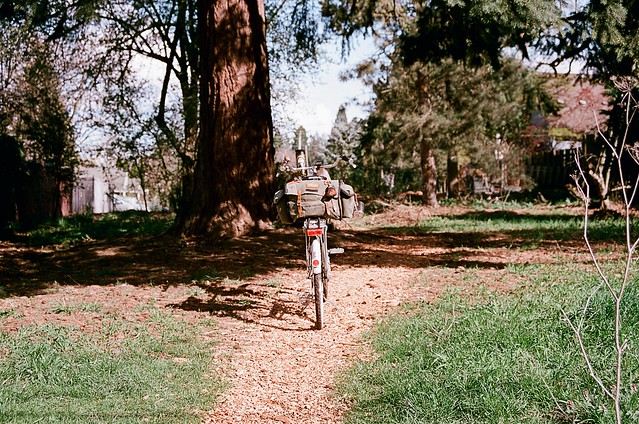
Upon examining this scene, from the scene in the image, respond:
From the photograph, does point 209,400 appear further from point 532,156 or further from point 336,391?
point 532,156

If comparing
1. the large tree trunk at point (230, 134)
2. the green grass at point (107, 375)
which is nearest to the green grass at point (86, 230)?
the large tree trunk at point (230, 134)

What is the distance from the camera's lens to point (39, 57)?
17531 millimetres

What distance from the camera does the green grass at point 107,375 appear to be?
4141mm

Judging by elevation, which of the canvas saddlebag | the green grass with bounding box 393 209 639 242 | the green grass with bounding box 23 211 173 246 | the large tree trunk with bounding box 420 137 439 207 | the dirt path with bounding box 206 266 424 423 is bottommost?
the dirt path with bounding box 206 266 424 423

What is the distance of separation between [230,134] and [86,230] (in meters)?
6.43

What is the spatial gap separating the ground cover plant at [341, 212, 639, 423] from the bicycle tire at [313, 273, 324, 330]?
60 centimetres

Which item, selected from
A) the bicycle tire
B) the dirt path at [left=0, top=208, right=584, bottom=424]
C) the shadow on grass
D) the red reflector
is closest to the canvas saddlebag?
the red reflector

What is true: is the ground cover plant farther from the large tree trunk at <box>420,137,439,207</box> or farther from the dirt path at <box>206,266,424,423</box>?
the large tree trunk at <box>420,137,439,207</box>

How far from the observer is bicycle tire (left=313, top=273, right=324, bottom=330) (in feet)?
20.1

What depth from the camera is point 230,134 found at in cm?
1109

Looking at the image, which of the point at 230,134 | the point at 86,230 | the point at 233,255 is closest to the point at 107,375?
the point at 233,255

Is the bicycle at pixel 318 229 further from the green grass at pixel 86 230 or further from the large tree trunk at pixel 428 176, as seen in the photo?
the large tree trunk at pixel 428 176

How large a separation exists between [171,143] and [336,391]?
15718mm

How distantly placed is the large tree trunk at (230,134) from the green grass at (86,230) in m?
2.46
